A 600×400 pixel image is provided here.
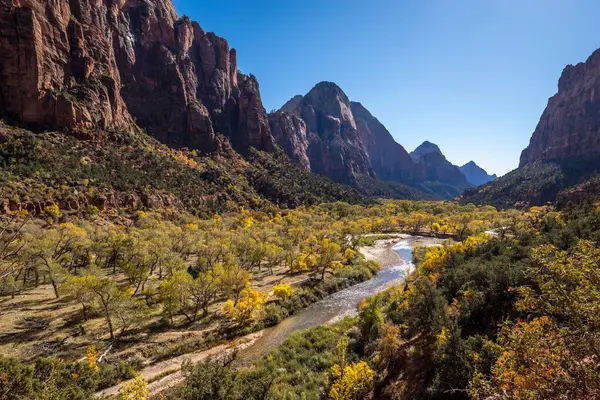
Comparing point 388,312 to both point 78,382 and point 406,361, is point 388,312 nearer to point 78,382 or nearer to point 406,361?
point 406,361

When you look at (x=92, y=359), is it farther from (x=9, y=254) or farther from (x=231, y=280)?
(x=9, y=254)

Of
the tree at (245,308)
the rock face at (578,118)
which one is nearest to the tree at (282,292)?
the tree at (245,308)

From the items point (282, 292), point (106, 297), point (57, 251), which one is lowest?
point (282, 292)

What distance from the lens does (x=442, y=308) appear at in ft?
68.0

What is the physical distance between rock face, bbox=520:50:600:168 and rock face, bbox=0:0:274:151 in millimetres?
183834

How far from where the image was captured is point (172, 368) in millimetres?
22938

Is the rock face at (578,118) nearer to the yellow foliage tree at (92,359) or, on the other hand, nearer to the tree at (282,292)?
the tree at (282,292)

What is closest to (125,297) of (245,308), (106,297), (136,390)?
(106,297)

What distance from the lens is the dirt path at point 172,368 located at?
Result: 19.9 meters

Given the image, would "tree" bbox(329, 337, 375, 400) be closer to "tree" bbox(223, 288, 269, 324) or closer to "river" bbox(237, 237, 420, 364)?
"river" bbox(237, 237, 420, 364)

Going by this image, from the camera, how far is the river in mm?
26562

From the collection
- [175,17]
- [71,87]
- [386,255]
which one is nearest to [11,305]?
[386,255]

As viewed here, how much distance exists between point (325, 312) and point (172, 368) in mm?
18798

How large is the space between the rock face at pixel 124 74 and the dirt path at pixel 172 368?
8590cm
